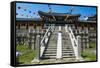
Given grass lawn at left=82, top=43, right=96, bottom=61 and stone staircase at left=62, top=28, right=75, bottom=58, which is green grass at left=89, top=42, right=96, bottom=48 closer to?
grass lawn at left=82, top=43, right=96, bottom=61

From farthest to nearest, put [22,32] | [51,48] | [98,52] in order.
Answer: [98,52] < [51,48] < [22,32]

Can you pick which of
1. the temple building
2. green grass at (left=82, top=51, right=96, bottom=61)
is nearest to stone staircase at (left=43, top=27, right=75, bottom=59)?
the temple building

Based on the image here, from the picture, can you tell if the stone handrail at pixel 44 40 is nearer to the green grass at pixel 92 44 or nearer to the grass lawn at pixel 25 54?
the grass lawn at pixel 25 54

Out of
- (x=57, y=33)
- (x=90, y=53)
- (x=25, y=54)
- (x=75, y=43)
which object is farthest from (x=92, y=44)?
(x=25, y=54)

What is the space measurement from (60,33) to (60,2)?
30 centimetres

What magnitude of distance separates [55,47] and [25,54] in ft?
1.03

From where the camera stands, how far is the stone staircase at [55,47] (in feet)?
7.64

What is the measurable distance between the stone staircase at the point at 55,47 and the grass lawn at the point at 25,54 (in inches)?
5.3

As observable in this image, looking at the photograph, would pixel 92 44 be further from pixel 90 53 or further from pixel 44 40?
pixel 44 40

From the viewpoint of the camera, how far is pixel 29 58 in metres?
2.24

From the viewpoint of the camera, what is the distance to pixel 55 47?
2.36 metres

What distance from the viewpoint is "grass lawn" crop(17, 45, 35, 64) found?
219 centimetres

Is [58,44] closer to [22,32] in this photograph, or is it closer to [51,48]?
[51,48]

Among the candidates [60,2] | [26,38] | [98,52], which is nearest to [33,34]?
[26,38]
